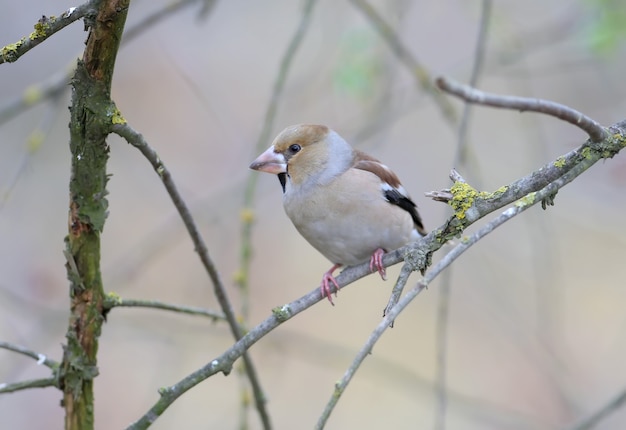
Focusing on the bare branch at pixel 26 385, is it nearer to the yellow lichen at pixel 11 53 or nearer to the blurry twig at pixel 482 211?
the blurry twig at pixel 482 211

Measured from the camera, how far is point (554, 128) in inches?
339

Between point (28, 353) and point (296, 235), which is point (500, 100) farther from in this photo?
point (296, 235)

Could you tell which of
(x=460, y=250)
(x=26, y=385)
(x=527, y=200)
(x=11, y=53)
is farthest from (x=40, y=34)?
(x=527, y=200)

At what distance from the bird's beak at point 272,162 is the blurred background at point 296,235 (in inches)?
96.3

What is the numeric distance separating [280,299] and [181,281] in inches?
46.0

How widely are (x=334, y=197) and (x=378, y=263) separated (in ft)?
3.52

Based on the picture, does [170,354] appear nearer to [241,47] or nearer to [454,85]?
[241,47]

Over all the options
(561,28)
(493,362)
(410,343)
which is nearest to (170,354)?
(410,343)

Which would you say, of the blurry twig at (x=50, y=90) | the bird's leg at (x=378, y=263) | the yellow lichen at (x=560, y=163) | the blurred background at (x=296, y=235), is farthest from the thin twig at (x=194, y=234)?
the blurred background at (x=296, y=235)

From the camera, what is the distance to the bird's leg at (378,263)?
2838 millimetres

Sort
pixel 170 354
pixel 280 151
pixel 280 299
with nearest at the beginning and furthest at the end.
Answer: pixel 280 151 < pixel 170 354 < pixel 280 299

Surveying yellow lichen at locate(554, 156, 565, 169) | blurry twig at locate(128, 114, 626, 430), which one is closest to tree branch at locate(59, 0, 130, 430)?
blurry twig at locate(128, 114, 626, 430)

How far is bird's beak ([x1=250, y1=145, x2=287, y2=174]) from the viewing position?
3887 millimetres

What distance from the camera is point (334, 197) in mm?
3895
